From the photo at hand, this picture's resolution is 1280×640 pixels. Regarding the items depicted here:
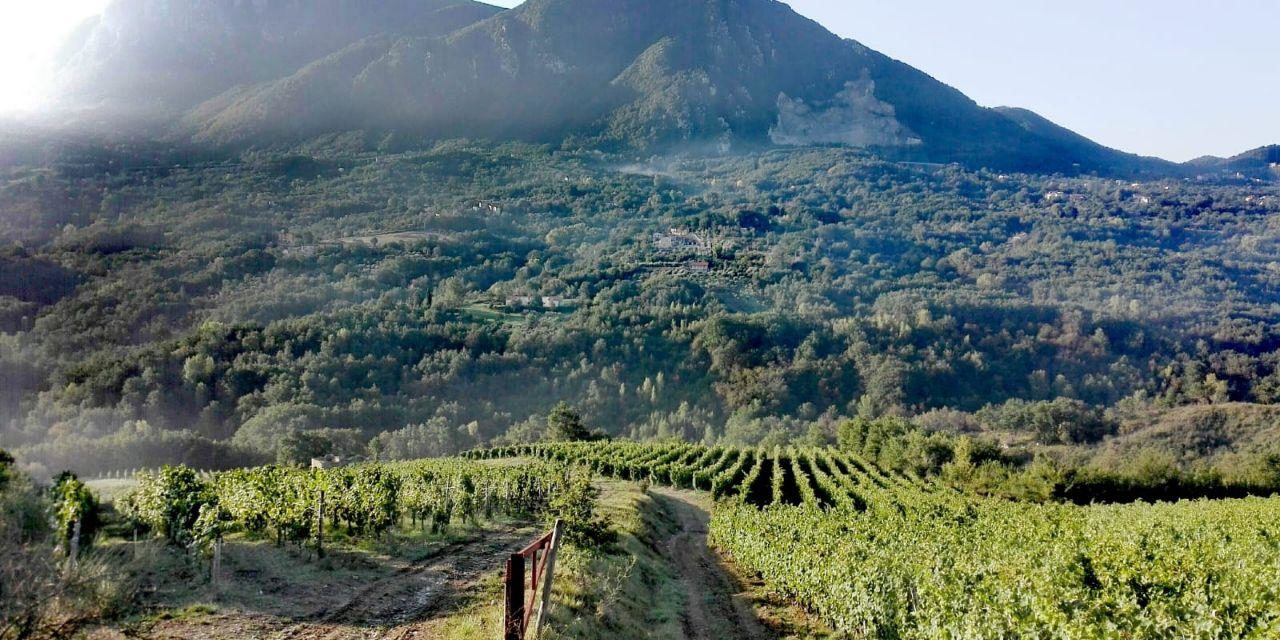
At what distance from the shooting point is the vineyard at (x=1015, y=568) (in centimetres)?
1030

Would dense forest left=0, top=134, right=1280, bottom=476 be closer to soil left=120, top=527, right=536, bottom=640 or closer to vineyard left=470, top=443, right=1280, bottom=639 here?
vineyard left=470, top=443, right=1280, bottom=639

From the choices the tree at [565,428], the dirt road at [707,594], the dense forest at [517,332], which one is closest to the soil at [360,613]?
the dirt road at [707,594]

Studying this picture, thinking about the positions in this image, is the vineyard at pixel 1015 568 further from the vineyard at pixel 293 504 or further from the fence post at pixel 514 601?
the vineyard at pixel 293 504

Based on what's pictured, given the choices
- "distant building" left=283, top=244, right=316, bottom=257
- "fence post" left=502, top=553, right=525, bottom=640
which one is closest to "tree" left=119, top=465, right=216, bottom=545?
"fence post" left=502, top=553, right=525, bottom=640

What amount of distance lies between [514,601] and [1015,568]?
9620 mm

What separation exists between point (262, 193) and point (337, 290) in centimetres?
6359

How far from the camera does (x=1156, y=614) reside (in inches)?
376

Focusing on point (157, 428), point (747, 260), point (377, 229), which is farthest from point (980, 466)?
point (377, 229)

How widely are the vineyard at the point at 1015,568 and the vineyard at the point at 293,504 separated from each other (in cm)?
812

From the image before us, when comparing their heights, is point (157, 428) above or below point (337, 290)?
below

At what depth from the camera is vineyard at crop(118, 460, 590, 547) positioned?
18014 mm

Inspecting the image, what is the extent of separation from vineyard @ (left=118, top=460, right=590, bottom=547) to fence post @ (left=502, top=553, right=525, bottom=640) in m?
7.70

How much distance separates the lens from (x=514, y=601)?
11.2 meters

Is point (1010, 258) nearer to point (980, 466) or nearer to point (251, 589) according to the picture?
point (980, 466)
